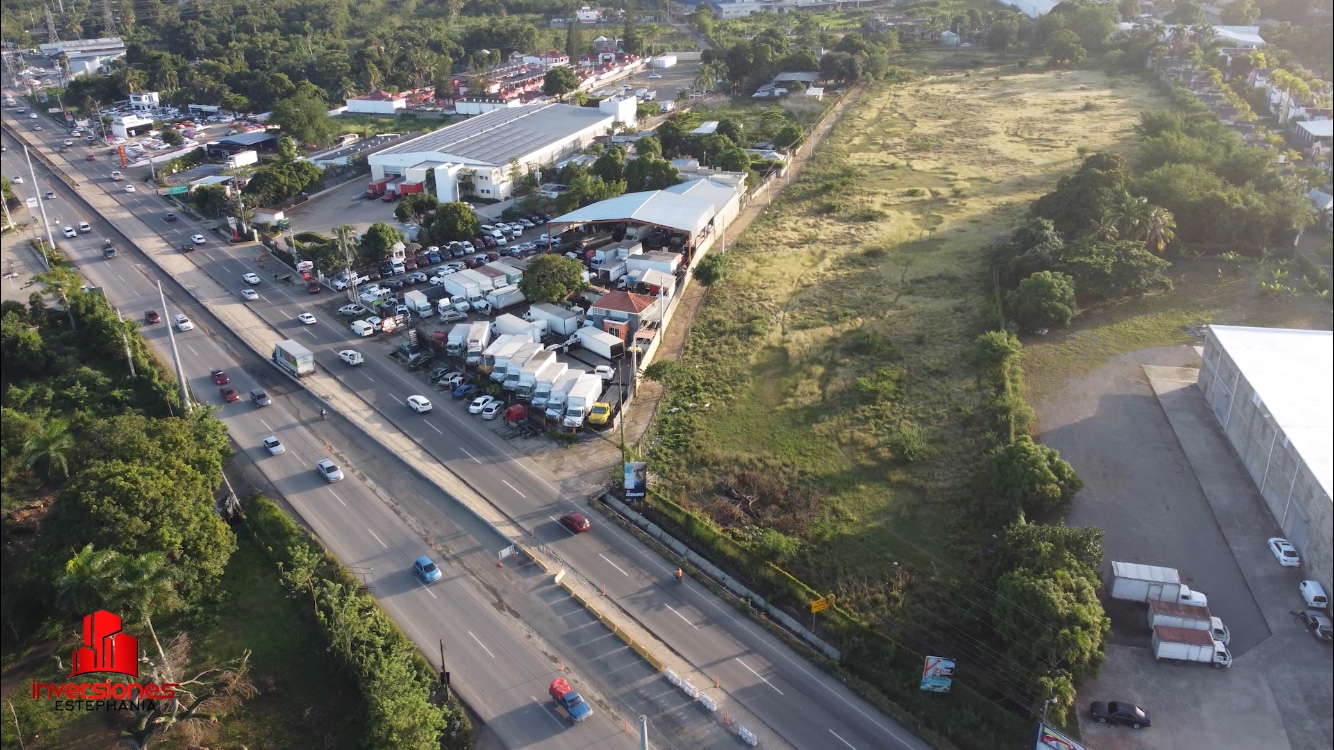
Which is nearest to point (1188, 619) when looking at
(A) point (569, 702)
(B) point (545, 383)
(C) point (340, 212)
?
(A) point (569, 702)

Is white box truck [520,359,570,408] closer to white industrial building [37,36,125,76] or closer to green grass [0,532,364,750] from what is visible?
green grass [0,532,364,750]

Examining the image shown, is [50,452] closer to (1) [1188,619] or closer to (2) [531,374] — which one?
(2) [531,374]

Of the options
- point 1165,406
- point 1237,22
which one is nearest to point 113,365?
point 1165,406

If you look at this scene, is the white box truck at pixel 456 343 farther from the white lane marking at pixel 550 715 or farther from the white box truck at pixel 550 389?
the white lane marking at pixel 550 715

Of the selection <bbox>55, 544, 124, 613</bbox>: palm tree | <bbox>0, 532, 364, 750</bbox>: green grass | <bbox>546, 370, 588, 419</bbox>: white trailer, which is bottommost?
<bbox>0, 532, 364, 750</bbox>: green grass

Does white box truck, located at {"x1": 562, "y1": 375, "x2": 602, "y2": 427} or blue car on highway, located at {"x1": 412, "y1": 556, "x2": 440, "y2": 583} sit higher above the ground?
white box truck, located at {"x1": 562, "y1": 375, "x2": 602, "y2": 427}

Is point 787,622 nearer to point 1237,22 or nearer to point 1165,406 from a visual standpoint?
point 1165,406

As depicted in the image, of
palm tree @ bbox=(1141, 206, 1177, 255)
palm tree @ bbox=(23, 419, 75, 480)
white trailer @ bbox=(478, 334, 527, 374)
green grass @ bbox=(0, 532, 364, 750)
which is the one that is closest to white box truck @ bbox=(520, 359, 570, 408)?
white trailer @ bbox=(478, 334, 527, 374)
